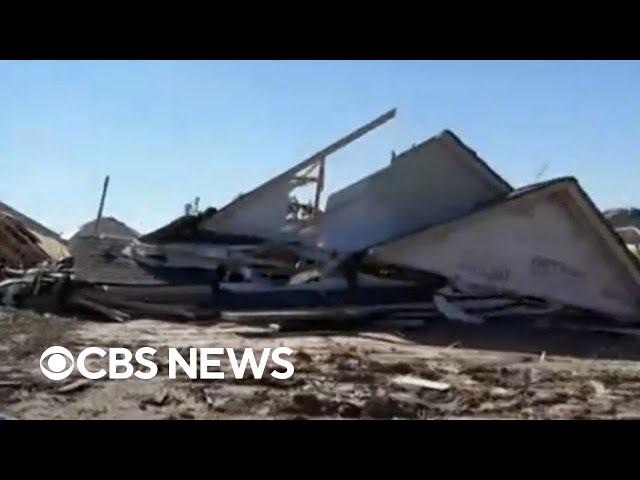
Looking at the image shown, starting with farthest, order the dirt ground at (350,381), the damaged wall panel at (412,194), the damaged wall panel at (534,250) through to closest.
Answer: the damaged wall panel at (412,194) < the damaged wall panel at (534,250) < the dirt ground at (350,381)

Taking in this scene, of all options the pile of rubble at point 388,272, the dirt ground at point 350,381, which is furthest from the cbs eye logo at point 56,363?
the pile of rubble at point 388,272

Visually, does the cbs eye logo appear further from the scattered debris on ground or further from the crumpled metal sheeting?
the crumpled metal sheeting

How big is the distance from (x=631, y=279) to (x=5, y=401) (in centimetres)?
1015

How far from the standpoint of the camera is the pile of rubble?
1221 centimetres

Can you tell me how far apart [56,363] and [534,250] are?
8063 millimetres

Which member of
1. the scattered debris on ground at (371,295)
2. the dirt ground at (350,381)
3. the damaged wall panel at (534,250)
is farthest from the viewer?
the damaged wall panel at (534,250)

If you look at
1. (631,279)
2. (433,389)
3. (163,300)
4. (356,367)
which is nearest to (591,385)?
(433,389)

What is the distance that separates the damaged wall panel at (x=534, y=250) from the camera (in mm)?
12609

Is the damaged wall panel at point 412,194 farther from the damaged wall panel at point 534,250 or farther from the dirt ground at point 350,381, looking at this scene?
the dirt ground at point 350,381

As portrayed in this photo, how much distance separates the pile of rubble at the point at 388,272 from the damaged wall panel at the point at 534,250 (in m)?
0.02

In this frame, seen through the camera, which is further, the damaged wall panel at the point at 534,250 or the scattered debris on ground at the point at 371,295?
the damaged wall panel at the point at 534,250
